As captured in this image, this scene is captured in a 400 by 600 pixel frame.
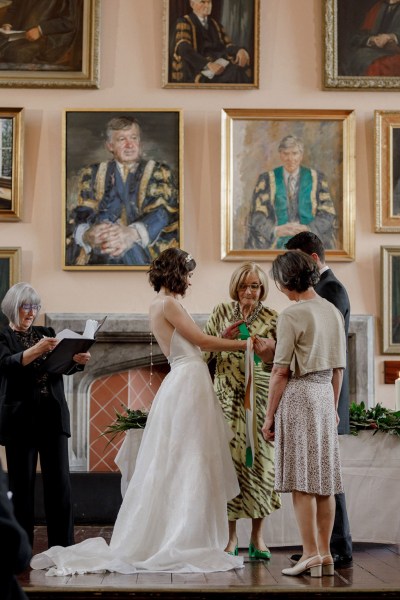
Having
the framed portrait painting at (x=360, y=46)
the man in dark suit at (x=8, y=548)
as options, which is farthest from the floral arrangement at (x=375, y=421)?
the man in dark suit at (x=8, y=548)

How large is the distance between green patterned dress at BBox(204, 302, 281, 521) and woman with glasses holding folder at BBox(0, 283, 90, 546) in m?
0.90

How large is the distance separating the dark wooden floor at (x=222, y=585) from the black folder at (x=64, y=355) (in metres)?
1.26

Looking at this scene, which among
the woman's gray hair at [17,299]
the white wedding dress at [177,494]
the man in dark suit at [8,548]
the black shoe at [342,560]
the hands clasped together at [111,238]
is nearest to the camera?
the man in dark suit at [8,548]

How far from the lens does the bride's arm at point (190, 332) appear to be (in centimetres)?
583

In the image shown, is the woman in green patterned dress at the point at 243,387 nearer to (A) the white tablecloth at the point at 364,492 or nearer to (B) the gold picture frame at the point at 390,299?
(A) the white tablecloth at the point at 364,492

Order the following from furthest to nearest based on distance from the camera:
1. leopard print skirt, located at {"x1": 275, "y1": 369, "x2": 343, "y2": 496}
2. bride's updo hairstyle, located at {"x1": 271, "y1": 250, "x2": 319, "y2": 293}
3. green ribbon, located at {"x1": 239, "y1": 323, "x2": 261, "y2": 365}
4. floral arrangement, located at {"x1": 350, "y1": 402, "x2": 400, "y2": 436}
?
floral arrangement, located at {"x1": 350, "y1": 402, "x2": 400, "y2": 436}, green ribbon, located at {"x1": 239, "y1": 323, "x2": 261, "y2": 365}, bride's updo hairstyle, located at {"x1": 271, "y1": 250, "x2": 319, "y2": 293}, leopard print skirt, located at {"x1": 275, "y1": 369, "x2": 343, "y2": 496}

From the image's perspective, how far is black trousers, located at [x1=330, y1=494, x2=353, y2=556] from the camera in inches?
227

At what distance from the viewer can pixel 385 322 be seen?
8.31 metres

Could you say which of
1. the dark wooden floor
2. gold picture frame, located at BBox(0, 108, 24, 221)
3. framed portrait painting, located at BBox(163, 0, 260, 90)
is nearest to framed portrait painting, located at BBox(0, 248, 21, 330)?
gold picture frame, located at BBox(0, 108, 24, 221)

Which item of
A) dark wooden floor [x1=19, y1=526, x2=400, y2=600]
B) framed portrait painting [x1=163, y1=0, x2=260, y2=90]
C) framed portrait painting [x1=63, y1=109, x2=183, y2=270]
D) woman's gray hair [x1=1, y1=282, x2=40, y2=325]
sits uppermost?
framed portrait painting [x1=163, y1=0, x2=260, y2=90]

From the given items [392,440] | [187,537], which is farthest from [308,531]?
[392,440]

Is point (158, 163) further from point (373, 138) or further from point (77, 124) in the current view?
point (373, 138)

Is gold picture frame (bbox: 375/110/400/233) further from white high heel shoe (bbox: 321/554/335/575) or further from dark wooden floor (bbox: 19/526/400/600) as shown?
white high heel shoe (bbox: 321/554/335/575)

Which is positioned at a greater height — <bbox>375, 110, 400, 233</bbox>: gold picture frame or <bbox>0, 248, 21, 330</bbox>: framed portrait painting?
<bbox>375, 110, 400, 233</bbox>: gold picture frame
